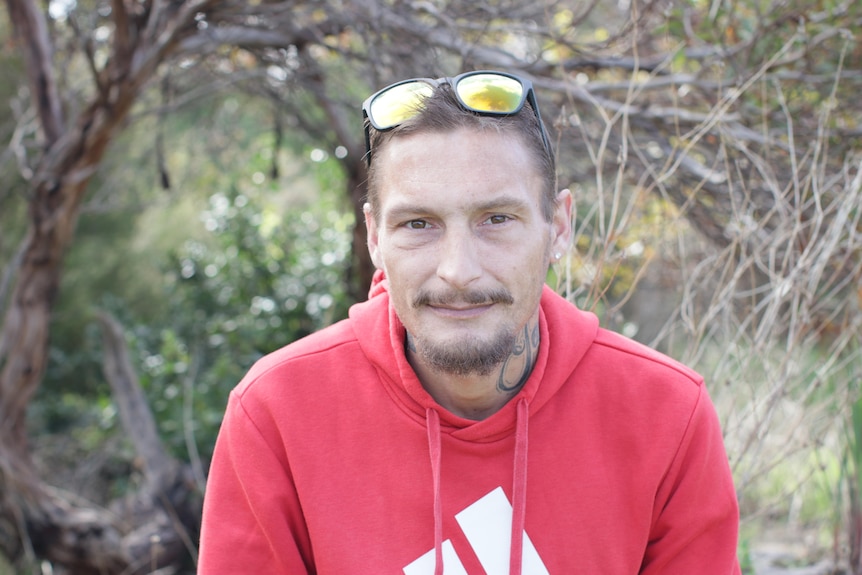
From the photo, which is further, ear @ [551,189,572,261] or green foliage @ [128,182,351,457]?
green foliage @ [128,182,351,457]

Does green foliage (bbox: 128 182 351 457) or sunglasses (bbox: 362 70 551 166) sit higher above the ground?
sunglasses (bbox: 362 70 551 166)

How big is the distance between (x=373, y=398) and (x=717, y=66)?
2.17m

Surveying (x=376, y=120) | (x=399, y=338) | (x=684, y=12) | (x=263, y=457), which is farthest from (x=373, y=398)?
(x=684, y=12)

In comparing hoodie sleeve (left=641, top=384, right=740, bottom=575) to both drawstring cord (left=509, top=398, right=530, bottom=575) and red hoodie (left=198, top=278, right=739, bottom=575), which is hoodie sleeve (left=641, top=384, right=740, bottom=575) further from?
drawstring cord (left=509, top=398, right=530, bottom=575)

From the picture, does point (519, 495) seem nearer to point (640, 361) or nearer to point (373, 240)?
point (640, 361)

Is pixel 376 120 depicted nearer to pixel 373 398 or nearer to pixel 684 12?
pixel 373 398

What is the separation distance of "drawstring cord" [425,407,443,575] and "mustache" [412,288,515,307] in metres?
0.26

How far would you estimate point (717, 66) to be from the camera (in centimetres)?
324

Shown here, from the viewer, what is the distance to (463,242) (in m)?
1.69

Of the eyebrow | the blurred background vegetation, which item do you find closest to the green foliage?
the blurred background vegetation

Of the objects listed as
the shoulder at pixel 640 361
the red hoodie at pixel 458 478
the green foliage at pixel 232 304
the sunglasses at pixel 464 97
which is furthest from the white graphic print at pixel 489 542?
the green foliage at pixel 232 304

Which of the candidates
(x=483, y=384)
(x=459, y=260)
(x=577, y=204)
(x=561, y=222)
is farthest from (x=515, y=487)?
(x=577, y=204)

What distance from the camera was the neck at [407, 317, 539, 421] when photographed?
6.21ft

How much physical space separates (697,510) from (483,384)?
1.75 feet
